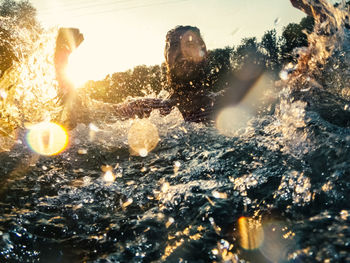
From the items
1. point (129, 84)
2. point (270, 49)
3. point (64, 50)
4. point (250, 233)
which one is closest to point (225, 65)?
point (270, 49)

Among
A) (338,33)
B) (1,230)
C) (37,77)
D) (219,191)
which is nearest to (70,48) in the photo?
(37,77)

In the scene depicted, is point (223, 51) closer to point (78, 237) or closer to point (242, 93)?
point (242, 93)

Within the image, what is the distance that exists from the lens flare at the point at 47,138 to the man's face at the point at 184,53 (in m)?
2.33

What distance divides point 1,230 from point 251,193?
163 cm

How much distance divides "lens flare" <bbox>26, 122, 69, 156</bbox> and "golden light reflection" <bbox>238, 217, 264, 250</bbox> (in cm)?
249

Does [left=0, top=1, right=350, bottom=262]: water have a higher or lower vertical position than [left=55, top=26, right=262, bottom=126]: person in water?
lower

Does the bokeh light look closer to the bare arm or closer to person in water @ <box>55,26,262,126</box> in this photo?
person in water @ <box>55,26,262,126</box>

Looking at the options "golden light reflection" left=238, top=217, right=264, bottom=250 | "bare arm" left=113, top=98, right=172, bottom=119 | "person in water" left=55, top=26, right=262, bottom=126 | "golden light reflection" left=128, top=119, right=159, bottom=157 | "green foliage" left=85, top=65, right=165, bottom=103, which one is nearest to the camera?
"golden light reflection" left=238, top=217, right=264, bottom=250

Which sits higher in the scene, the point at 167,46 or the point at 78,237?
the point at 167,46

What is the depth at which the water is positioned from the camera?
47.8 inches

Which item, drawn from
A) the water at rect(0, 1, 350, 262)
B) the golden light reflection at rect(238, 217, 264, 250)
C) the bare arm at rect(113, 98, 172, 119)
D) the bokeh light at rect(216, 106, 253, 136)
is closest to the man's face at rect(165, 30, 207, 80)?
the bare arm at rect(113, 98, 172, 119)

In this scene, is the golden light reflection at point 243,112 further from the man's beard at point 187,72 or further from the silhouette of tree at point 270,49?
the silhouette of tree at point 270,49

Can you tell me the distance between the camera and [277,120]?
285cm

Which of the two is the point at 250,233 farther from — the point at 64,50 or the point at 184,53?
the point at 184,53
